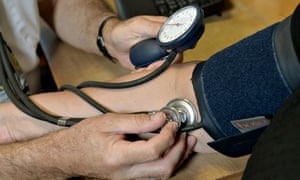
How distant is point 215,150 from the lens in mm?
813

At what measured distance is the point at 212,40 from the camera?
1103 millimetres

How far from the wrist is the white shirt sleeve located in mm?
167

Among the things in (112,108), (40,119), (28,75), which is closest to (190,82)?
(112,108)

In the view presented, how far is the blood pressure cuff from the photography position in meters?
0.66

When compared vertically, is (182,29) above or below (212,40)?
above

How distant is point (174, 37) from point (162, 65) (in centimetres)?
9

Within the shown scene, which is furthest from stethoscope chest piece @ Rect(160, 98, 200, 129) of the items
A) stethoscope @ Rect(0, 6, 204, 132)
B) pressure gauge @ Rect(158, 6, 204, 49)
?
pressure gauge @ Rect(158, 6, 204, 49)

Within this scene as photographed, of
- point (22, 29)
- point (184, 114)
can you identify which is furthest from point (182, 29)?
point (22, 29)

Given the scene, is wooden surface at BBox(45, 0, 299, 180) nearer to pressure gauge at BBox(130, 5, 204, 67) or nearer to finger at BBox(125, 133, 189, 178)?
pressure gauge at BBox(130, 5, 204, 67)

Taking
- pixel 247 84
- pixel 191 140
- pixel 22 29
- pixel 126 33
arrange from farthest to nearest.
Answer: pixel 22 29 < pixel 126 33 < pixel 191 140 < pixel 247 84

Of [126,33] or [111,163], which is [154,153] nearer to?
[111,163]

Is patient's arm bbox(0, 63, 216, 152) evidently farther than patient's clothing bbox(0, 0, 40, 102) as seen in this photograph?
No

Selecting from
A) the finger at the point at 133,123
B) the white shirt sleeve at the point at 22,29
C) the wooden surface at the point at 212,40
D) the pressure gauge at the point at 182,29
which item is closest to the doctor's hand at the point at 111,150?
the finger at the point at 133,123

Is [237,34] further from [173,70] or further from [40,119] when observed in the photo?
[40,119]
